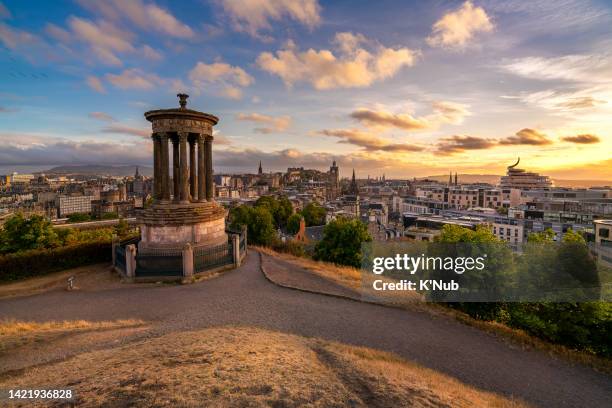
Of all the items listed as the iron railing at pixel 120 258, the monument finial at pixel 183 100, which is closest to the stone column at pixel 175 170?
the monument finial at pixel 183 100

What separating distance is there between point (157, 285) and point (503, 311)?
14865 millimetres

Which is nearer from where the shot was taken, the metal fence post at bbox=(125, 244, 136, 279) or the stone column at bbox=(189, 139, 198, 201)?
the metal fence post at bbox=(125, 244, 136, 279)

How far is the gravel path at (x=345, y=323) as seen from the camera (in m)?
8.55

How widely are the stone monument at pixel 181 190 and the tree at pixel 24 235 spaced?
30.9ft

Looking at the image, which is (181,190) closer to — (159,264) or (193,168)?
(193,168)

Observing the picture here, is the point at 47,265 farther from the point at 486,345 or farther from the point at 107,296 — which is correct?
the point at 486,345

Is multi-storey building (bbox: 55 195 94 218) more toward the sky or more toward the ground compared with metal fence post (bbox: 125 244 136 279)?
more toward the ground

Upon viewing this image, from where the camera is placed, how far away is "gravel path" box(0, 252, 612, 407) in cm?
855

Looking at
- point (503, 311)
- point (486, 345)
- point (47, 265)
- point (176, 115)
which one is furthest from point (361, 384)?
point (47, 265)

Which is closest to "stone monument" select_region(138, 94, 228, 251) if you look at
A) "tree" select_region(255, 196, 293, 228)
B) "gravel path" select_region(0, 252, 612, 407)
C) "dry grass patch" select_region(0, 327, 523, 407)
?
"gravel path" select_region(0, 252, 612, 407)

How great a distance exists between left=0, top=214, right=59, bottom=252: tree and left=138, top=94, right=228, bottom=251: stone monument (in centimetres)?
942

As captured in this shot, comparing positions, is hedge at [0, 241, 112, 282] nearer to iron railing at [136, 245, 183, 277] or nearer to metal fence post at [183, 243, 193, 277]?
iron railing at [136, 245, 183, 277]

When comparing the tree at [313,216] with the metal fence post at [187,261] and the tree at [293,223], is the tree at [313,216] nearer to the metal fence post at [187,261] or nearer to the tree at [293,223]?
the tree at [293,223]

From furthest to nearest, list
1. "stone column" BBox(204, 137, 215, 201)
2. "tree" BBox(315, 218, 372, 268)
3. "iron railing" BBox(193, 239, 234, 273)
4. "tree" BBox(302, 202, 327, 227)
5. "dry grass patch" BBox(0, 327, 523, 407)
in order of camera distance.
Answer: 1. "tree" BBox(302, 202, 327, 227)
2. "tree" BBox(315, 218, 372, 268)
3. "stone column" BBox(204, 137, 215, 201)
4. "iron railing" BBox(193, 239, 234, 273)
5. "dry grass patch" BBox(0, 327, 523, 407)
